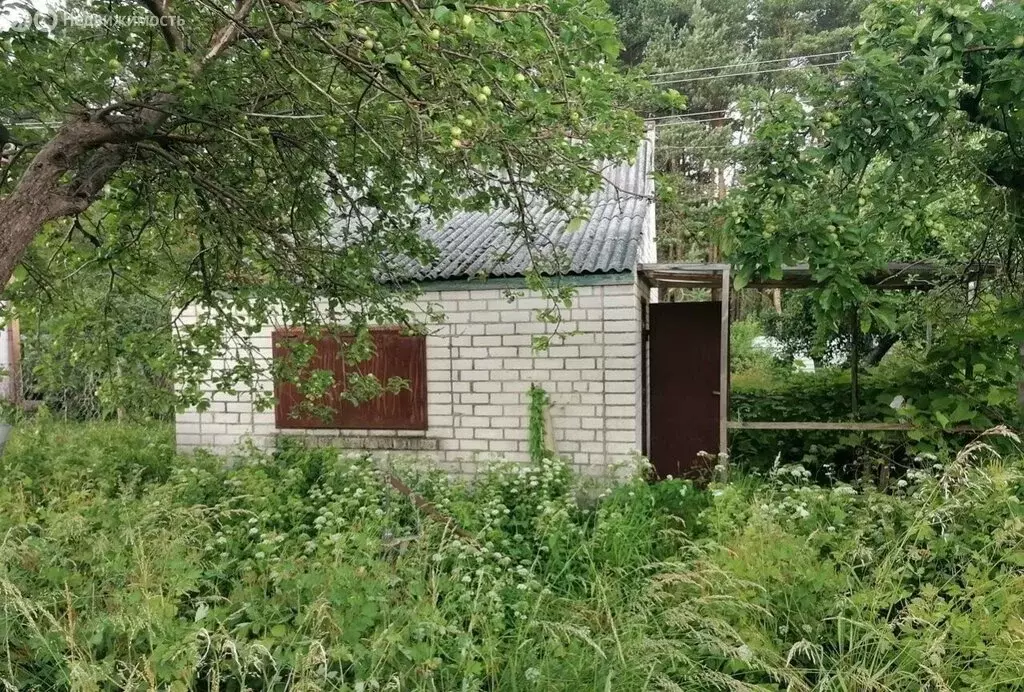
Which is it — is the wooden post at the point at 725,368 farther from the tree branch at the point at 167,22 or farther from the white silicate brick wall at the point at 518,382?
the tree branch at the point at 167,22

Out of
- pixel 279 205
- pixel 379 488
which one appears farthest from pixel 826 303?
pixel 279 205

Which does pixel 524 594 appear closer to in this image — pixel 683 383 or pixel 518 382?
pixel 518 382

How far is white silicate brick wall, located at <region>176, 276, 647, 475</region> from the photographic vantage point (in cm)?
608

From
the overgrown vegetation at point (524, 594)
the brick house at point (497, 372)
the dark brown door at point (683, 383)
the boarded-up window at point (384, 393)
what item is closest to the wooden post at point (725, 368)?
the brick house at point (497, 372)

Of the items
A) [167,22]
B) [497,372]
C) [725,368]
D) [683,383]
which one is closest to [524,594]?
[725,368]

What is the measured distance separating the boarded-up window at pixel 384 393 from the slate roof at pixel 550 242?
77cm

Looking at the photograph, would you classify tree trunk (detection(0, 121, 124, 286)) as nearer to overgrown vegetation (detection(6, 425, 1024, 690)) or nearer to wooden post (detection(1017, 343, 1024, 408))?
overgrown vegetation (detection(6, 425, 1024, 690))

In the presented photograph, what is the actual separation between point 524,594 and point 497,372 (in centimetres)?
321

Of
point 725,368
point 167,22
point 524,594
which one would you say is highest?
point 167,22

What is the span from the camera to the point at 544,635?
122 inches

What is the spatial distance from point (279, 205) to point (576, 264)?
2.59 metres

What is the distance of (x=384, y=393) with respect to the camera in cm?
656

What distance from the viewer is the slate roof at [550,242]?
587 centimetres

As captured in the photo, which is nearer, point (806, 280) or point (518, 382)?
point (806, 280)
